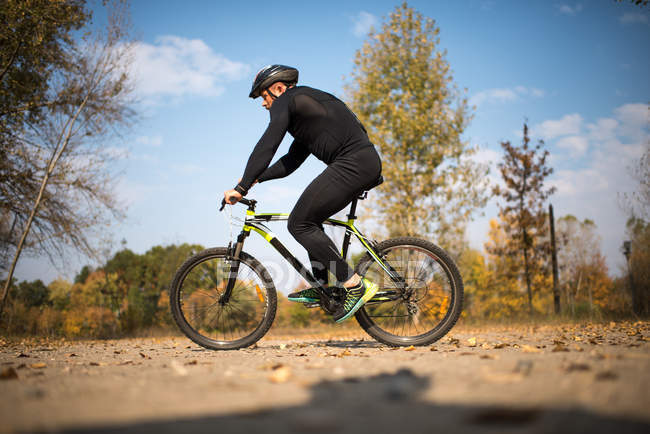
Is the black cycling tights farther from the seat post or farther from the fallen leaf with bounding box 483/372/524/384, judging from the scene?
the fallen leaf with bounding box 483/372/524/384

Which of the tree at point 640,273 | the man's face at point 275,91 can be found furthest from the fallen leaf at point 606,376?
the tree at point 640,273

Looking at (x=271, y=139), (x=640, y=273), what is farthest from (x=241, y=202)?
(x=640, y=273)

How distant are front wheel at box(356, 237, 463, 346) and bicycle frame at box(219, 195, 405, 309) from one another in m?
0.07

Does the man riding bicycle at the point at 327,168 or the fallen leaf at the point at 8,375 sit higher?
the man riding bicycle at the point at 327,168

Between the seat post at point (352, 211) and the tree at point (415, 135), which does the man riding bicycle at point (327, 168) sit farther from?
the tree at point (415, 135)

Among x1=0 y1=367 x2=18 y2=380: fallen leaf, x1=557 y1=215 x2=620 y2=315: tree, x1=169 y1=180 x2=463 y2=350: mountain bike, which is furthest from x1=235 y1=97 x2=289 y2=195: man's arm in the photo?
x1=557 y1=215 x2=620 y2=315: tree

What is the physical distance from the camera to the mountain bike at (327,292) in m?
4.06

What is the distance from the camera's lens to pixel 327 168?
377 centimetres

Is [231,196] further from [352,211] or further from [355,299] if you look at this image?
[355,299]

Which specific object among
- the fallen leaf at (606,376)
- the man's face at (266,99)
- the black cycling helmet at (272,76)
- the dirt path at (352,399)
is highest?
the black cycling helmet at (272,76)

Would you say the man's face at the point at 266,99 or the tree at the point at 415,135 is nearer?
the man's face at the point at 266,99

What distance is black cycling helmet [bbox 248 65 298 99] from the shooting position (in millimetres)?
4059

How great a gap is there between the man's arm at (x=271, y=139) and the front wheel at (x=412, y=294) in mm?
1382

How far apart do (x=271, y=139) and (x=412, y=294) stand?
2081 millimetres
